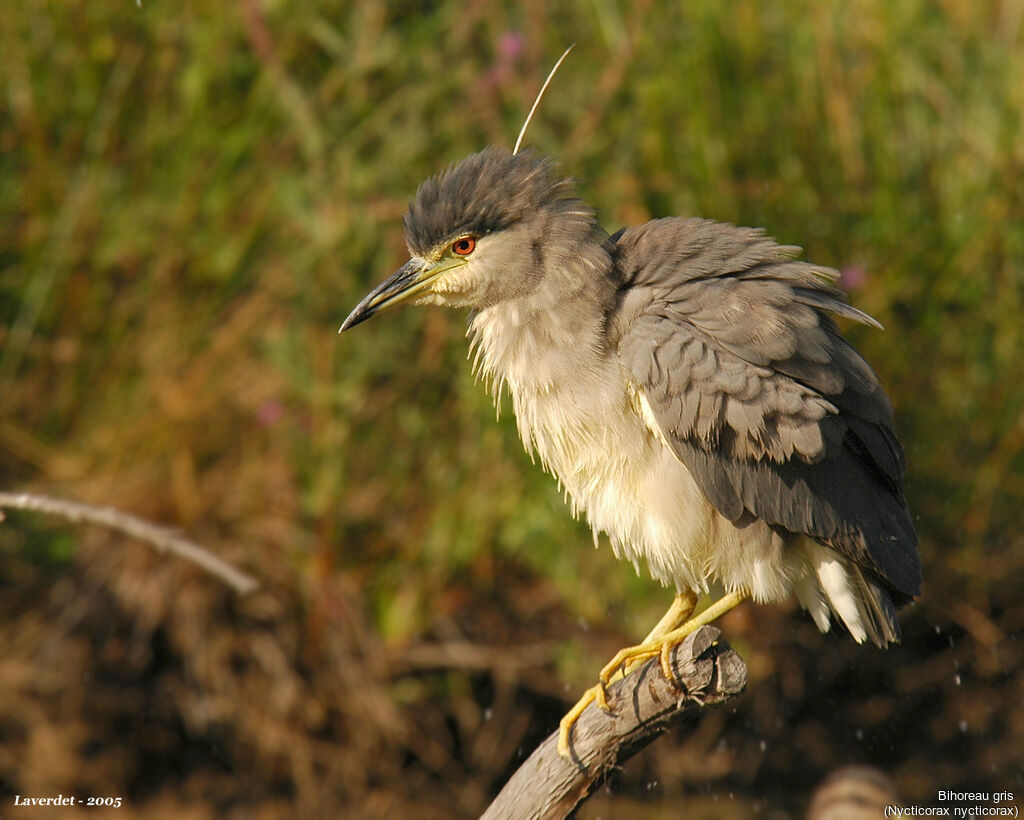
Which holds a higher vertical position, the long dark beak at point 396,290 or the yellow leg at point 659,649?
the long dark beak at point 396,290

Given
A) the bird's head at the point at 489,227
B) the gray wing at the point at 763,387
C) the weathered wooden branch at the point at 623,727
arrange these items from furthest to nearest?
1. the bird's head at the point at 489,227
2. the gray wing at the point at 763,387
3. the weathered wooden branch at the point at 623,727

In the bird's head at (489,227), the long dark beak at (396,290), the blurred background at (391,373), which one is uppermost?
the bird's head at (489,227)

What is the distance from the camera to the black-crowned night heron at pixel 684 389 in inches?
119

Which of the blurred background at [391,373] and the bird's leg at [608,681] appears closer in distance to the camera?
the bird's leg at [608,681]

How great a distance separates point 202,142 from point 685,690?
3.63 m

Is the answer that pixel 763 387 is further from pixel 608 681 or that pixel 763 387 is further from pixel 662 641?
pixel 608 681

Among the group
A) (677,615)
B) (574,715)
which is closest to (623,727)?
(574,715)

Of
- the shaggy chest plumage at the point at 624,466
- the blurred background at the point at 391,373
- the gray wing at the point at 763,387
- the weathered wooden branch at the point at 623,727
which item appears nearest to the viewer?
the weathered wooden branch at the point at 623,727

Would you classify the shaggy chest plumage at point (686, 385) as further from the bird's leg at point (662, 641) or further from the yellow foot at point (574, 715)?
the yellow foot at point (574, 715)

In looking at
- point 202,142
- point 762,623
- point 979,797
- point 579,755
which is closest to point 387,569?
point 762,623

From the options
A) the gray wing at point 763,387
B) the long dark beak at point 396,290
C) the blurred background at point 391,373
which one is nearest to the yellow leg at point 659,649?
the gray wing at point 763,387

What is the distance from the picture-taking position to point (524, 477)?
515 centimetres

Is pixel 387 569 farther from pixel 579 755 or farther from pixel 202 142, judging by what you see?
pixel 579 755

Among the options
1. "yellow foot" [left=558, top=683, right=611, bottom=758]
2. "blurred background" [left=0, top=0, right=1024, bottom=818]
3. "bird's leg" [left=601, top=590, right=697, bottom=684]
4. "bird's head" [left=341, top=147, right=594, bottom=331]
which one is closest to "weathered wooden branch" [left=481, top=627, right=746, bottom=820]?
"yellow foot" [left=558, top=683, right=611, bottom=758]
